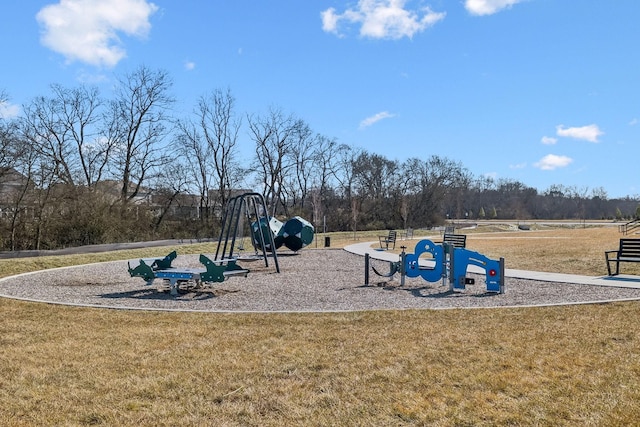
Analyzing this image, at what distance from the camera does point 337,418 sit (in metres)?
3.59

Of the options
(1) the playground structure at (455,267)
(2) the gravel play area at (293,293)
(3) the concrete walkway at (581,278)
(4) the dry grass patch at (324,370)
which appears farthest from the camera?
(3) the concrete walkway at (581,278)

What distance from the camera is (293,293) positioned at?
1031 centimetres

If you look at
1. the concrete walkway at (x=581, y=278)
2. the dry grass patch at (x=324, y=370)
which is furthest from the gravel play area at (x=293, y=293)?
the dry grass patch at (x=324, y=370)

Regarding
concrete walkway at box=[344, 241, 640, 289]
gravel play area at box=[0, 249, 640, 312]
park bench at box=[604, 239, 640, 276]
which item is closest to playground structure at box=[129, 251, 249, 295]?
gravel play area at box=[0, 249, 640, 312]

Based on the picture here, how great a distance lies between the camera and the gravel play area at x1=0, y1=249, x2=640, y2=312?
8.80m

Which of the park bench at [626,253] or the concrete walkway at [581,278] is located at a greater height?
the park bench at [626,253]

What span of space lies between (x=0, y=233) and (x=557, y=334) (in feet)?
76.3

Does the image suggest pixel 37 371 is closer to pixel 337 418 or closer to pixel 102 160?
pixel 337 418

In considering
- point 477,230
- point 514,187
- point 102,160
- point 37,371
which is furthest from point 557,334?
point 514,187

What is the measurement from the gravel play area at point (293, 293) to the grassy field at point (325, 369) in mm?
1120

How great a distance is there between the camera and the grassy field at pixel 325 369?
3682 mm

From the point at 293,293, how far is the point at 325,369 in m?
5.59

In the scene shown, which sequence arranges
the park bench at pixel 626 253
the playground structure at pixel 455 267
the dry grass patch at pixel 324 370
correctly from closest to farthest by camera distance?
the dry grass patch at pixel 324 370 < the playground structure at pixel 455 267 < the park bench at pixel 626 253

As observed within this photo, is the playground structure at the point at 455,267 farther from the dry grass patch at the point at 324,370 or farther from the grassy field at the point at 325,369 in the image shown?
the dry grass patch at the point at 324,370
